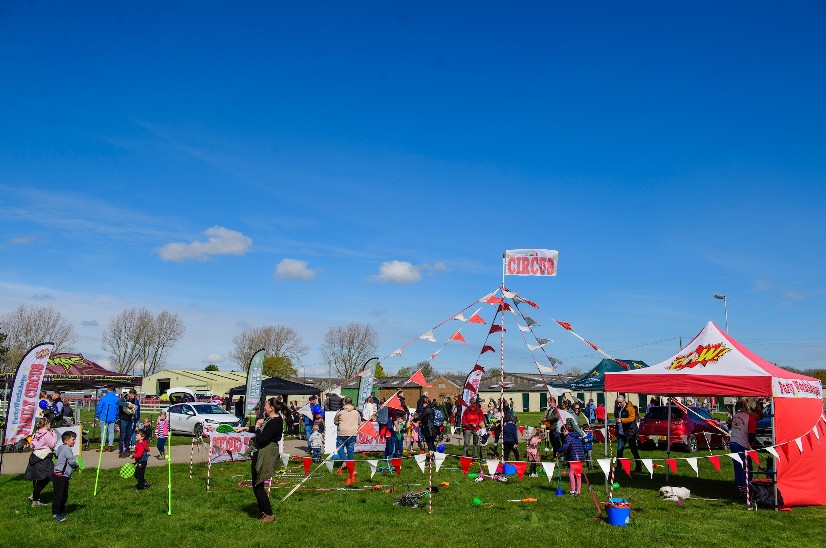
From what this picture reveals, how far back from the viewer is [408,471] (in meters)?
15.2

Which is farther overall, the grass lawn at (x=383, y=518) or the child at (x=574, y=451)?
the child at (x=574, y=451)

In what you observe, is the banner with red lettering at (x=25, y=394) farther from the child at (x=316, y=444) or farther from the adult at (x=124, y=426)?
the child at (x=316, y=444)

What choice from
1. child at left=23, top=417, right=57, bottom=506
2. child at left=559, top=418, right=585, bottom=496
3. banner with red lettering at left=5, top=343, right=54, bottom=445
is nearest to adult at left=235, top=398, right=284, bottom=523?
child at left=23, top=417, right=57, bottom=506

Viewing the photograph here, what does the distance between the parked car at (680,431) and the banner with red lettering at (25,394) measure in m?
17.4

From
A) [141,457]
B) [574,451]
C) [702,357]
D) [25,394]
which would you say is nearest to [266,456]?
[141,457]

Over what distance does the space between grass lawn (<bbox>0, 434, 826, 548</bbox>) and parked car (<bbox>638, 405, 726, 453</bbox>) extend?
741 centimetres

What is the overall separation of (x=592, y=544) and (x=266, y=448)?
15.9 feet

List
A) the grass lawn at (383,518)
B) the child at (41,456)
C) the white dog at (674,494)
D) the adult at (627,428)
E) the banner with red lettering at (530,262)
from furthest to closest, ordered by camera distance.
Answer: the banner with red lettering at (530,262), the adult at (627,428), the white dog at (674,494), the child at (41,456), the grass lawn at (383,518)

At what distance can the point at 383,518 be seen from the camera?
33.0ft

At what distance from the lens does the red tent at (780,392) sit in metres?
11.3

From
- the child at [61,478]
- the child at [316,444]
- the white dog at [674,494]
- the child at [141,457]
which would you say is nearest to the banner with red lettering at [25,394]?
the child at [141,457]

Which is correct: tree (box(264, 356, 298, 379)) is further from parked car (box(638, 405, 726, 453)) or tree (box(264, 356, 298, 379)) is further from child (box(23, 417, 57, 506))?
child (box(23, 417, 57, 506))

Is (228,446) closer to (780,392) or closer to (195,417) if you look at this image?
(195,417)

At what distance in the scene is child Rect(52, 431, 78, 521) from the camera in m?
9.86
